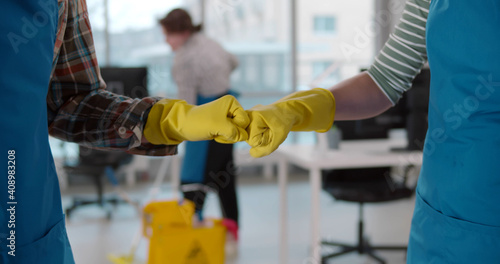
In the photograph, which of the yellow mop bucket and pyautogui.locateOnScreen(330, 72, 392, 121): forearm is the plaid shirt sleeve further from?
the yellow mop bucket

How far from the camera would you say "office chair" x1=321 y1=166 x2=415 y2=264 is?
2684 mm

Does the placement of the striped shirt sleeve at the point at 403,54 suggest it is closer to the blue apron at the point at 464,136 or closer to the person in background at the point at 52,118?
the blue apron at the point at 464,136

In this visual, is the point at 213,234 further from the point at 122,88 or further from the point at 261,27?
the point at 261,27

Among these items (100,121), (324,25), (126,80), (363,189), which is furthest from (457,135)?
(324,25)

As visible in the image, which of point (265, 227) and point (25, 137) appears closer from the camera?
point (25, 137)

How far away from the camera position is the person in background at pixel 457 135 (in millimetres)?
800

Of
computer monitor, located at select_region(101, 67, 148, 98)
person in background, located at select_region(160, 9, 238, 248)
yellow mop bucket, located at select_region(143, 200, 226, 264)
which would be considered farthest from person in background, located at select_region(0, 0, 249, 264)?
computer monitor, located at select_region(101, 67, 148, 98)

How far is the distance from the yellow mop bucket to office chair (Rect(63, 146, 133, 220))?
1.27 m

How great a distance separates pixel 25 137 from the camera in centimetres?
71

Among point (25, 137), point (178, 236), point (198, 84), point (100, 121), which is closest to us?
point (25, 137)

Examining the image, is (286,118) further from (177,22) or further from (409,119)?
(177,22)

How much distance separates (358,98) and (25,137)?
2.18ft

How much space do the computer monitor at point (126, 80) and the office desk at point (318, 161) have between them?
1.27 meters

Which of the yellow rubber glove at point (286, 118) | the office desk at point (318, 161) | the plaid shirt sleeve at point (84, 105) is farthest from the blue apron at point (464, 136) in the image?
the office desk at point (318, 161)
